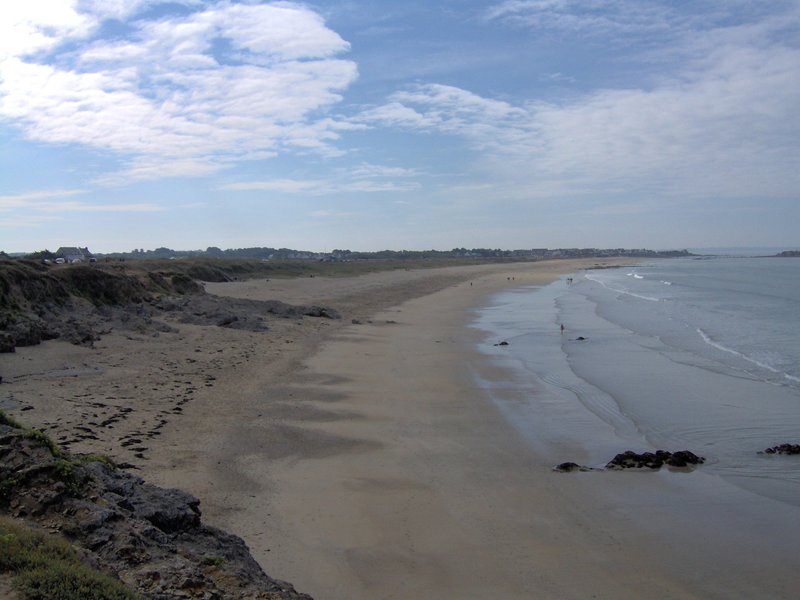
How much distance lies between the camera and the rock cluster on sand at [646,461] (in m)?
9.68

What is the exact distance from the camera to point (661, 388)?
15391 mm

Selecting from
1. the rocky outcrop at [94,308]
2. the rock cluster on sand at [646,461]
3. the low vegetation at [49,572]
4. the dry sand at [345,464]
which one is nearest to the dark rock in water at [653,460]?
the rock cluster on sand at [646,461]

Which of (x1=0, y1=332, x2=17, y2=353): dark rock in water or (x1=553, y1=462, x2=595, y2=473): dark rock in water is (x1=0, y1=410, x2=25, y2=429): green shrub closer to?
(x1=553, y1=462, x2=595, y2=473): dark rock in water

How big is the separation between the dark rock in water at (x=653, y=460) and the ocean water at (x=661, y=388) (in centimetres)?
24

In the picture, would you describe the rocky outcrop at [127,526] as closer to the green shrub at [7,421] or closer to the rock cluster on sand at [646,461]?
the green shrub at [7,421]

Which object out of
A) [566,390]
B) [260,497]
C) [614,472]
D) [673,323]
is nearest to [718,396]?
[566,390]

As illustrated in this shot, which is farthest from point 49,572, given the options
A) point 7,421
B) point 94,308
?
point 94,308

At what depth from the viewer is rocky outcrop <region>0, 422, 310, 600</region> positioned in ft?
14.3

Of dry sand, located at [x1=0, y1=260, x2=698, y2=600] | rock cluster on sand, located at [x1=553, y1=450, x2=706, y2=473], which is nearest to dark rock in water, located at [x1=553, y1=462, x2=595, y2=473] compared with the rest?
rock cluster on sand, located at [x1=553, y1=450, x2=706, y2=473]

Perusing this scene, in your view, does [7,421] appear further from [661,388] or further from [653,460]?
[661,388]

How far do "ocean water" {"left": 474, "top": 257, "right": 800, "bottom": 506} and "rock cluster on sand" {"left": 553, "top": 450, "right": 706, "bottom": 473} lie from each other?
0.84 feet

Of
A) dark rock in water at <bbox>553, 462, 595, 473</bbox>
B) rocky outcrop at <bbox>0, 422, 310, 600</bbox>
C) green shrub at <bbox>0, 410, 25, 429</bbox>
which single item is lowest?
dark rock in water at <bbox>553, 462, 595, 473</bbox>

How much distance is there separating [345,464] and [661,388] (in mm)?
9127

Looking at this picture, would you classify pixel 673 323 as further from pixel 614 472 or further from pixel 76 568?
pixel 76 568
